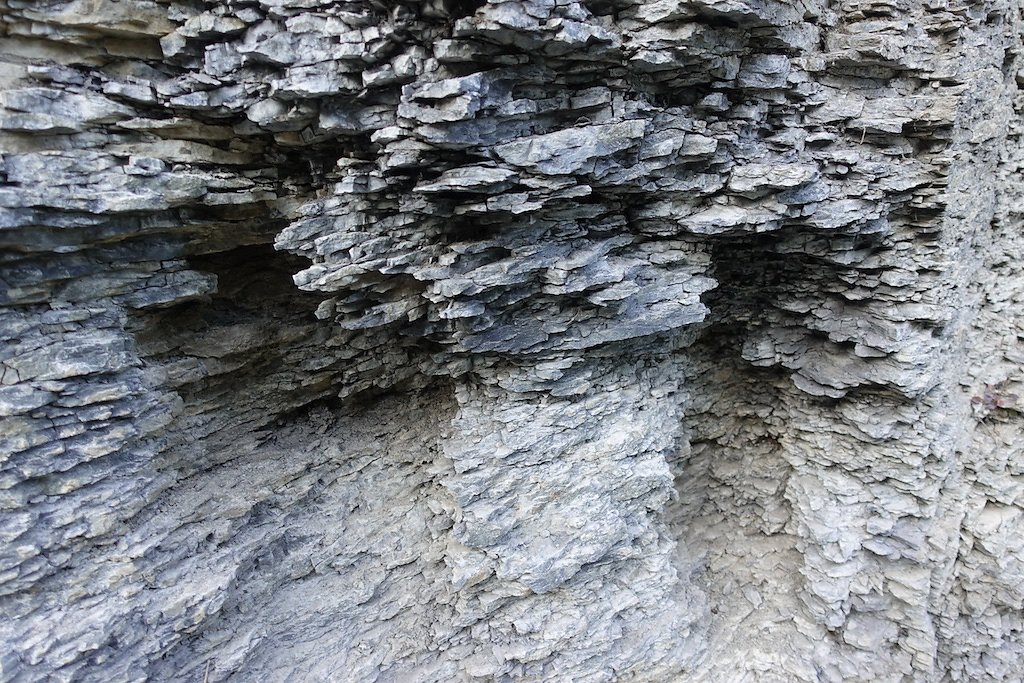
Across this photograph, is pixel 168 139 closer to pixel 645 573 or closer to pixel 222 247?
pixel 222 247

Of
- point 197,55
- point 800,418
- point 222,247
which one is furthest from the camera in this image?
point 800,418

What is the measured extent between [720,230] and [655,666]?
6644 millimetres

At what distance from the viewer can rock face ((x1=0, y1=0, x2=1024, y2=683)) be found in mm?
4688

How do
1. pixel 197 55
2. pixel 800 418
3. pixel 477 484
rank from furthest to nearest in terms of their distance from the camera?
pixel 800 418 < pixel 477 484 < pixel 197 55

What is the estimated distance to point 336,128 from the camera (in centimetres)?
489

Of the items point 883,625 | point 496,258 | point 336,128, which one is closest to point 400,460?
point 496,258

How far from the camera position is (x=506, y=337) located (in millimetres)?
6211

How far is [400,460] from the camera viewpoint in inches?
297

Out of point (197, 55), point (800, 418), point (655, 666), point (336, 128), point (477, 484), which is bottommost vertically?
point (655, 666)

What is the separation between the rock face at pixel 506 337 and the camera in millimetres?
4688

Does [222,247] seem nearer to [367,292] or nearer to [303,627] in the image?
[367,292]

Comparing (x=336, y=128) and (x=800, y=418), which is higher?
(x=336, y=128)

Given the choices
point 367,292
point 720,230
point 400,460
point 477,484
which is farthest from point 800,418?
point 367,292

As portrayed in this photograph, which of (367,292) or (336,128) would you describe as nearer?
(336,128)
